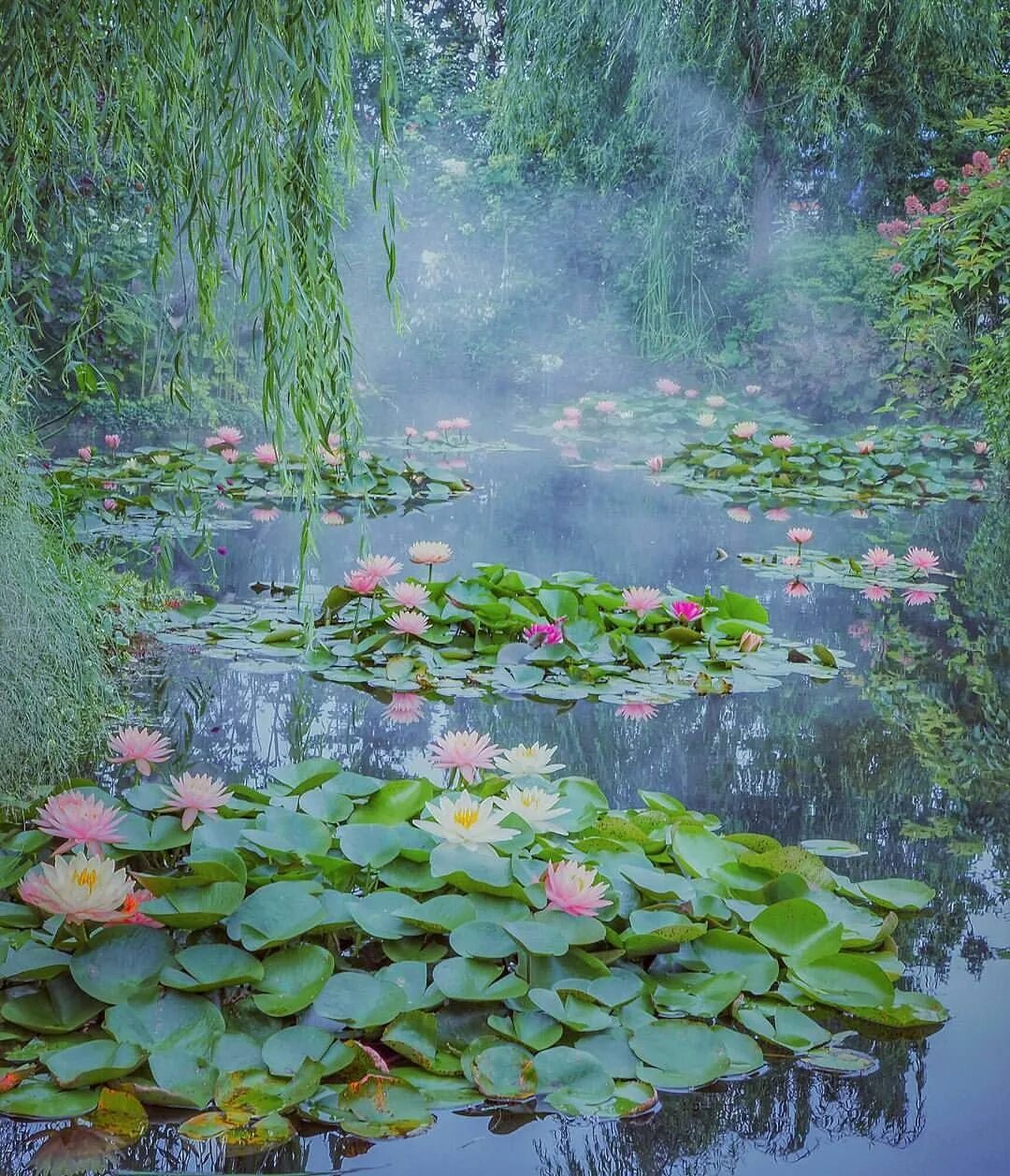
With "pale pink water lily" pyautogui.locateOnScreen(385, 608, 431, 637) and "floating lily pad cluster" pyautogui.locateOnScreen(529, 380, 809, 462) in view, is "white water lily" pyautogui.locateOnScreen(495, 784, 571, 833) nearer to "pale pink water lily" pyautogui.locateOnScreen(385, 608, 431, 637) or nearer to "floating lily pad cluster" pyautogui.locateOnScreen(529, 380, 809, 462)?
"pale pink water lily" pyautogui.locateOnScreen(385, 608, 431, 637)

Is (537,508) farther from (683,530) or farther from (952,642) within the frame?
(952,642)

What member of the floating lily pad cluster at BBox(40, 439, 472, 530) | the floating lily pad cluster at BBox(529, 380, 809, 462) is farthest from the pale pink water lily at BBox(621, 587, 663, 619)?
the floating lily pad cluster at BBox(529, 380, 809, 462)

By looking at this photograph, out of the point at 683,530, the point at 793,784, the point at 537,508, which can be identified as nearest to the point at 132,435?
the point at 537,508

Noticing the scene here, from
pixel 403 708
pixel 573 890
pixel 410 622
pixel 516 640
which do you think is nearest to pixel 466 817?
pixel 573 890

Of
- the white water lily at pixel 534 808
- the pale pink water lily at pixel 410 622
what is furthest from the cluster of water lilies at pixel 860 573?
the white water lily at pixel 534 808

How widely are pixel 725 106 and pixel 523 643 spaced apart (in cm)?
628

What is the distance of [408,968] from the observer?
1.16 meters

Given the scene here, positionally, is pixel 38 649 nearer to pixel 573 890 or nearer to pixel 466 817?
pixel 466 817

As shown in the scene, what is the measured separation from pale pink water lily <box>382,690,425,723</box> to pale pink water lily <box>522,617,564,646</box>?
0.31 m

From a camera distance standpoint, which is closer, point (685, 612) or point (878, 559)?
point (685, 612)

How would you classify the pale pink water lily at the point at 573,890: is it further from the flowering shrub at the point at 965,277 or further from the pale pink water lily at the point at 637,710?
the flowering shrub at the point at 965,277

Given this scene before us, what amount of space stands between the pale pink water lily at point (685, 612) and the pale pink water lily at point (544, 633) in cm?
25

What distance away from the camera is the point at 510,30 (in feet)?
26.5

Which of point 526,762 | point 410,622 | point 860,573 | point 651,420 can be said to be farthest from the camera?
point 651,420
